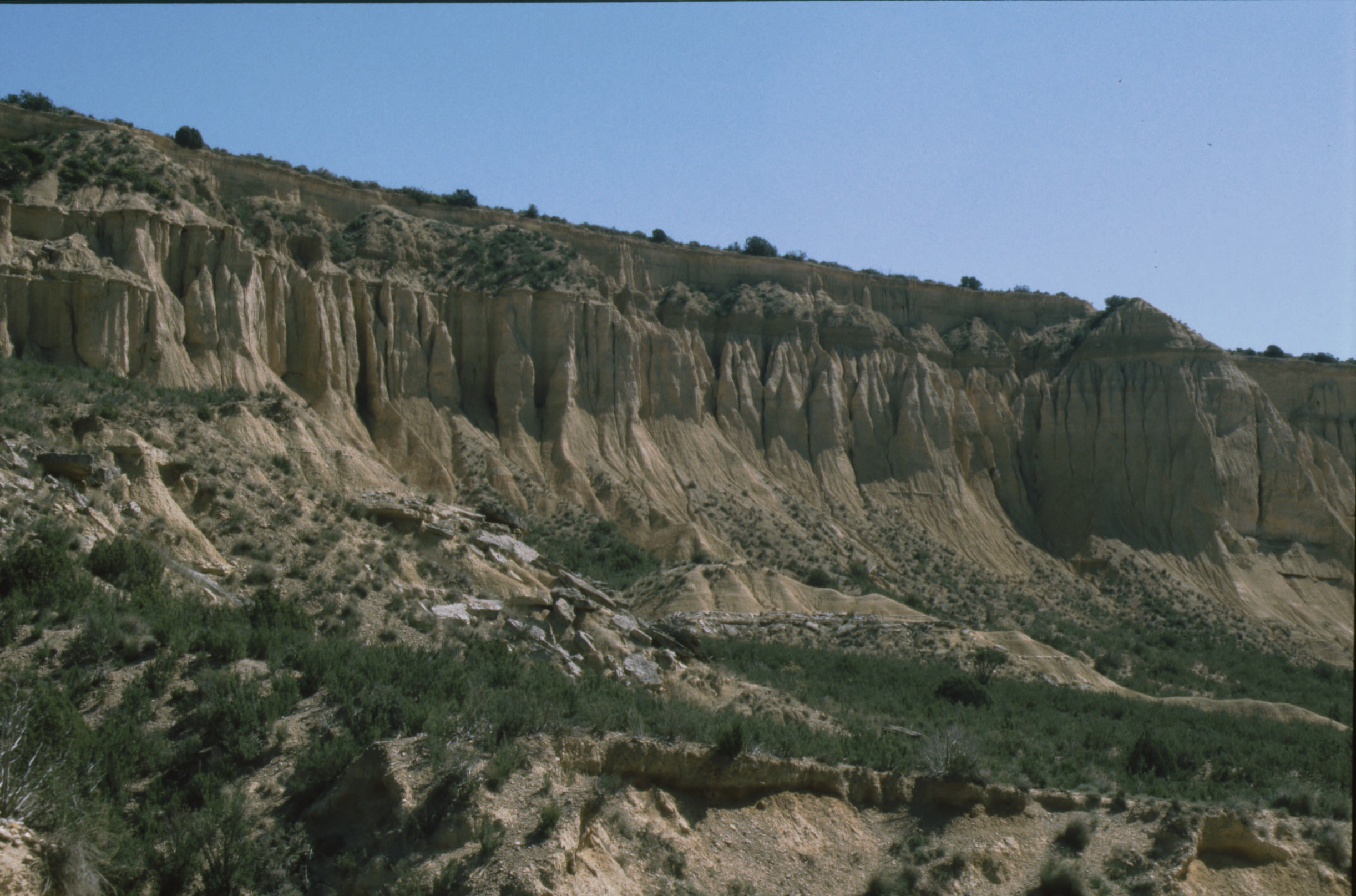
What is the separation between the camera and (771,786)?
57.8ft

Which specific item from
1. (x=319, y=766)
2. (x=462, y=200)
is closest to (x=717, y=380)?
(x=462, y=200)

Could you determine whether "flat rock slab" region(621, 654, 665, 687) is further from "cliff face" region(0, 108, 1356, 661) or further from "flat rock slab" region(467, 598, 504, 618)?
"cliff face" region(0, 108, 1356, 661)

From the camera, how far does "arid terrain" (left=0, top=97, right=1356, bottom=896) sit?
14633 millimetres

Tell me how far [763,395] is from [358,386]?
21.5 m

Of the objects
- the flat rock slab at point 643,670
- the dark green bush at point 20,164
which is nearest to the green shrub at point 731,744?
the flat rock slab at point 643,670

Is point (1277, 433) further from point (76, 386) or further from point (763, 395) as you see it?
point (76, 386)

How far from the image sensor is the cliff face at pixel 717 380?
40.0 m

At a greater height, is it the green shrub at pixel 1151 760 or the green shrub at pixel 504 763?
the green shrub at pixel 504 763

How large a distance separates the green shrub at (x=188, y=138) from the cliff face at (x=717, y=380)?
2.95ft

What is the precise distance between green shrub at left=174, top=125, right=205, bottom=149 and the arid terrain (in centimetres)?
71

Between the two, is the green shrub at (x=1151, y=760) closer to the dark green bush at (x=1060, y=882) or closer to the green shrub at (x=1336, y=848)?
the green shrub at (x=1336, y=848)

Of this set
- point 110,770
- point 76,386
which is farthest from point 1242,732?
point 76,386

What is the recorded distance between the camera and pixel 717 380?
5775 centimetres

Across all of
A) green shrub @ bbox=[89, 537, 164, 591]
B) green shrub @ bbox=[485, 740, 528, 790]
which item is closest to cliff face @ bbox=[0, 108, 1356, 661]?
green shrub @ bbox=[89, 537, 164, 591]
